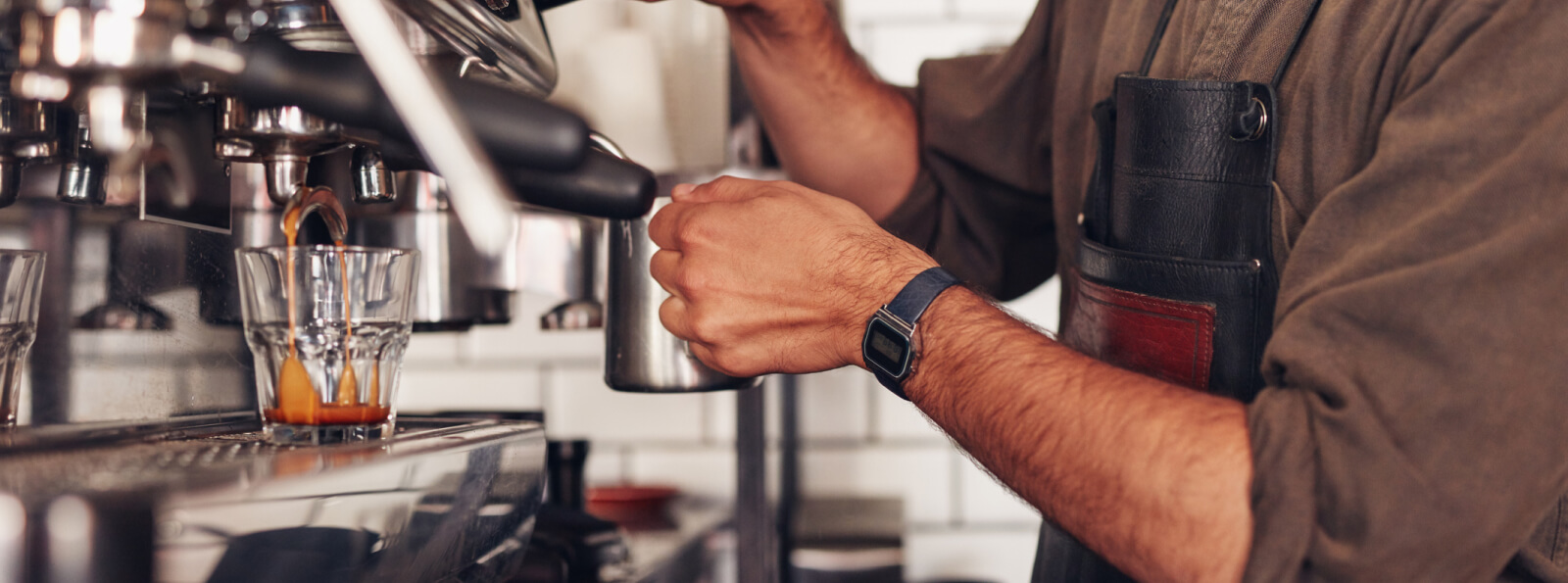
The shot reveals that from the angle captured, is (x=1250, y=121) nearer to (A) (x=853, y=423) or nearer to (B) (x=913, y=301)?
(B) (x=913, y=301)

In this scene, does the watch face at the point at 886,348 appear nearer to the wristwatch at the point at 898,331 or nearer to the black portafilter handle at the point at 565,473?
the wristwatch at the point at 898,331

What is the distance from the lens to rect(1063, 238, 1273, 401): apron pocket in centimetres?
53

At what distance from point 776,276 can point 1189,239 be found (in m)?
0.22

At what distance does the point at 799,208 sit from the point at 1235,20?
26cm

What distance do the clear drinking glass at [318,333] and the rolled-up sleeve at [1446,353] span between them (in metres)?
0.38

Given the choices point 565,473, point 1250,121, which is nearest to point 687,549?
point 565,473

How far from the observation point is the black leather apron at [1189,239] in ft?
1.73

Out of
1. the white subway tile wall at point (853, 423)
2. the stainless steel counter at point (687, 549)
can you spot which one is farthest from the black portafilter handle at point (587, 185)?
the white subway tile wall at point (853, 423)

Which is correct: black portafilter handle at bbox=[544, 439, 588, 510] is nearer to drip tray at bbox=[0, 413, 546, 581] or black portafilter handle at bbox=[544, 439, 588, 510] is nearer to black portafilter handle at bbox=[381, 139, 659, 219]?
drip tray at bbox=[0, 413, 546, 581]

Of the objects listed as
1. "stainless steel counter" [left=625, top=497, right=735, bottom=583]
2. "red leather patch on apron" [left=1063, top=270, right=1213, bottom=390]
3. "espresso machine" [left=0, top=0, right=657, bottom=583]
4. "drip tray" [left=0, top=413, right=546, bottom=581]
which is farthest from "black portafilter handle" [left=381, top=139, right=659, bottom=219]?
"stainless steel counter" [left=625, top=497, right=735, bottom=583]

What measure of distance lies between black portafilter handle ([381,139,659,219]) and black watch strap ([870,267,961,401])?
142 mm

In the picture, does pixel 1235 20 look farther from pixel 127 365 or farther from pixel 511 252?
pixel 127 365

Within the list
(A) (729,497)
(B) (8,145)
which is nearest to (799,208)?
(B) (8,145)

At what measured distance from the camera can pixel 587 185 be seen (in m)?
0.40
